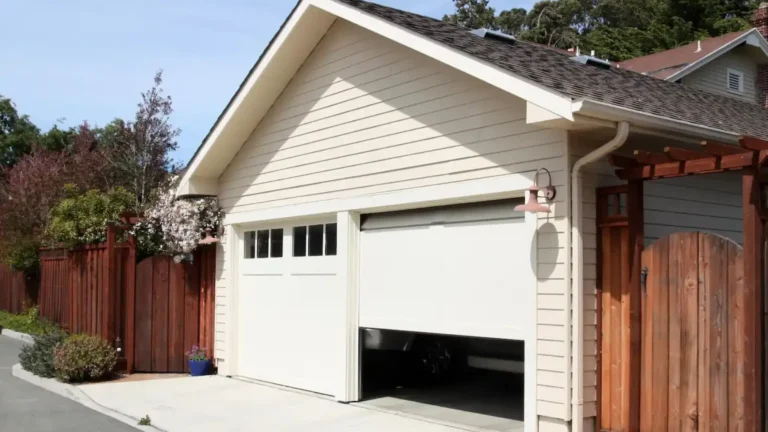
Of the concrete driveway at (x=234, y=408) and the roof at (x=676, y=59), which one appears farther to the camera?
the roof at (x=676, y=59)

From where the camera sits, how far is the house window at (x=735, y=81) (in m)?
24.5

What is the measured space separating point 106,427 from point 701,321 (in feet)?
21.7

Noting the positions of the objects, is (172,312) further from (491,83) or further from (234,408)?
(491,83)

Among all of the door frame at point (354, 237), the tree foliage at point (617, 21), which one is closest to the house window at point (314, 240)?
the door frame at point (354, 237)

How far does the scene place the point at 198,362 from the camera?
41.9ft

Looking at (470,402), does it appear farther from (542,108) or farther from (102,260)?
(102,260)

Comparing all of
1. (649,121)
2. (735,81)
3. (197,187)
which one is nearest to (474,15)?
(735,81)

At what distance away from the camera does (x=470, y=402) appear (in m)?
10.0

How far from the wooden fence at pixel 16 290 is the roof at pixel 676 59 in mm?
18531

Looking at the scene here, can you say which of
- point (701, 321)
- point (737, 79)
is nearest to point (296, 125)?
point (701, 321)

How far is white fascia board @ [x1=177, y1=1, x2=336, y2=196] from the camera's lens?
1053cm

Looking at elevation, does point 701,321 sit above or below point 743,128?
below

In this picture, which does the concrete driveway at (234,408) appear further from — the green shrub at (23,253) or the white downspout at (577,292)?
the green shrub at (23,253)

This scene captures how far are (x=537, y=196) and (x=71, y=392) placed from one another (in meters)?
7.73
